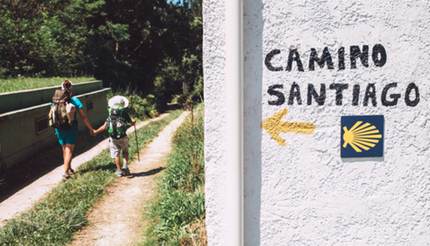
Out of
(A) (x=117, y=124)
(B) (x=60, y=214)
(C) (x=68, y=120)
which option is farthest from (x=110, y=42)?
(B) (x=60, y=214)

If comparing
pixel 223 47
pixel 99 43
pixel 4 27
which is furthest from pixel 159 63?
pixel 223 47

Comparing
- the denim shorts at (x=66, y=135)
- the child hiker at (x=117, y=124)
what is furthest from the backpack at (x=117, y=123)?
the denim shorts at (x=66, y=135)

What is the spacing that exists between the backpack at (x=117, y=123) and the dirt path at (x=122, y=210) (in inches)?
33.8

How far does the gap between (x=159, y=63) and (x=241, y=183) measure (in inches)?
1179

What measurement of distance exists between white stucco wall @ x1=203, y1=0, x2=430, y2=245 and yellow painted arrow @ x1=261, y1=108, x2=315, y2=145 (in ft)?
0.07

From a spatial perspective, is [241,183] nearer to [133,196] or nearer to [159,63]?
[133,196]

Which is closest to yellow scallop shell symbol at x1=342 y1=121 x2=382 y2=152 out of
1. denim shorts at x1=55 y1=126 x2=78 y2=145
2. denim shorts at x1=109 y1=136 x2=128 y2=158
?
denim shorts at x1=109 y1=136 x2=128 y2=158

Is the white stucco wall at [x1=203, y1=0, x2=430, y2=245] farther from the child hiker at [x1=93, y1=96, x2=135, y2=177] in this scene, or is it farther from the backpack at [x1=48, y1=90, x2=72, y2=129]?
the backpack at [x1=48, y1=90, x2=72, y2=129]

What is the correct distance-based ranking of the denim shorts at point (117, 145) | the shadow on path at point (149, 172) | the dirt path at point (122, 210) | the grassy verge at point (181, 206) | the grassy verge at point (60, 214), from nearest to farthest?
the grassy verge at point (181, 206)
the grassy verge at point (60, 214)
the dirt path at point (122, 210)
the denim shorts at point (117, 145)
the shadow on path at point (149, 172)

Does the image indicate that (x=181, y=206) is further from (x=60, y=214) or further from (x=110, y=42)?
(x=110, y=42)

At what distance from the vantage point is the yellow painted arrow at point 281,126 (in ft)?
7.25

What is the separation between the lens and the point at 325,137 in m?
2.22

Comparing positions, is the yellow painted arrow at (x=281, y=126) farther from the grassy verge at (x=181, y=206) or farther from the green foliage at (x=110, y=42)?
the green foliage at (x=110, y=42)

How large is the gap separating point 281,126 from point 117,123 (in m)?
6.43
